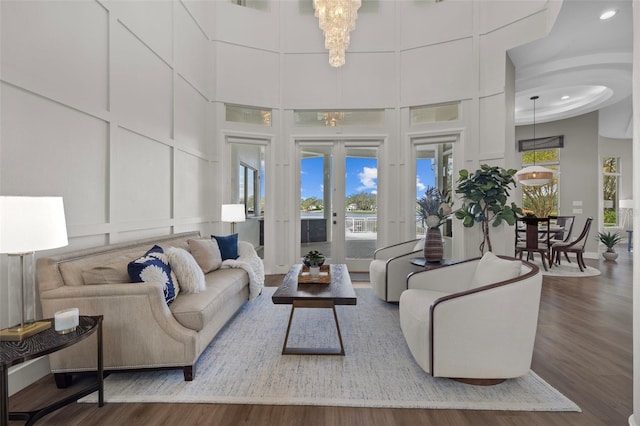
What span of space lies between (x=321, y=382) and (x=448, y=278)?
1.45 metres

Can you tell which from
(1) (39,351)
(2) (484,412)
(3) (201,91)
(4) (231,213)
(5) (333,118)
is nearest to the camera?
(1) (39,351)

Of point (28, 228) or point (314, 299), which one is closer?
point (28, 228)

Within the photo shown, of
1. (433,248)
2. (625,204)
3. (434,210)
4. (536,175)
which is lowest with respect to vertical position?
(433,248)

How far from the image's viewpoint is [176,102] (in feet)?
12.6

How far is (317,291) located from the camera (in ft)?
8.27

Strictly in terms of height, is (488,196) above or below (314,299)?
above

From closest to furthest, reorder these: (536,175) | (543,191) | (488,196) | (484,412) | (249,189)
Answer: (484,412)
(488,196)
(249,189)
(536,175)
(543,191)

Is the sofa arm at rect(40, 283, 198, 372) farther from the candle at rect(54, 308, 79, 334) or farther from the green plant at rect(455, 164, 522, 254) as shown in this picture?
the green plant at rect(455, 164, 522, 254)

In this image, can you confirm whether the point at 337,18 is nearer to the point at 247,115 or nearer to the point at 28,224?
the point at 247,115

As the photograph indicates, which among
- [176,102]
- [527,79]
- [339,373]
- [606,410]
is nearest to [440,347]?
[339,373]

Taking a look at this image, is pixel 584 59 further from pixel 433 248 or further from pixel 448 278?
pixel 448 278

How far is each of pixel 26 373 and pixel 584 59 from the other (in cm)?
763

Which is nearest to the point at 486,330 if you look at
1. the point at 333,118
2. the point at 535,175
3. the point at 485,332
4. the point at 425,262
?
the point at 485,332

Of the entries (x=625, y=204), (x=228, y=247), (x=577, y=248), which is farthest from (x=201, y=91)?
(x=625, y=204)
